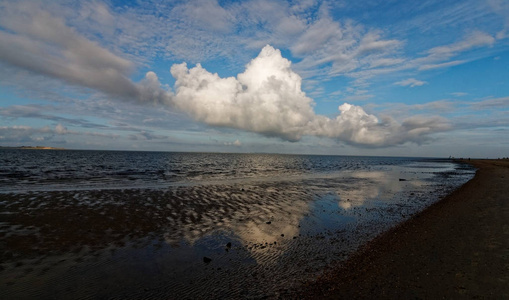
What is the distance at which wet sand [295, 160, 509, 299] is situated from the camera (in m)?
7.30

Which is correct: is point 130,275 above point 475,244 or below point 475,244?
below

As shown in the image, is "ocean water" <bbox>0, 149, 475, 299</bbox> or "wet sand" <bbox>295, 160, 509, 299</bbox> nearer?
"wet sand" <bbox>295, 160, 509, 299</bbox>

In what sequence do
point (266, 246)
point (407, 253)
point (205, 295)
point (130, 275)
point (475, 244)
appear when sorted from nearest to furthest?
point (205, 295)
point (130, 275)
point (407, 253)
point (475, 244)
point (266, 246)

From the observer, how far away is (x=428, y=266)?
8.92 metres

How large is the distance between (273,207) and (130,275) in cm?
1318

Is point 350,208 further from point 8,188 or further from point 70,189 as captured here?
point 8,188

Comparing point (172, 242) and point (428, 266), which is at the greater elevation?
point (428, 266)

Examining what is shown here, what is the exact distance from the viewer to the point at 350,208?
813 inches

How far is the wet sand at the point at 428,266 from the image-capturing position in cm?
730

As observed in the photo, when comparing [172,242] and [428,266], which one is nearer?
[428,266]

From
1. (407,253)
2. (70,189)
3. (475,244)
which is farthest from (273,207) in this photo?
(70,189)

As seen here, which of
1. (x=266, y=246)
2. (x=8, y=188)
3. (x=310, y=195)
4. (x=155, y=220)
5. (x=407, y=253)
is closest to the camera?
(x=407, y=253)

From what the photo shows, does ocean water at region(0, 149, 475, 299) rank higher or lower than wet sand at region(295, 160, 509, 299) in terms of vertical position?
lower

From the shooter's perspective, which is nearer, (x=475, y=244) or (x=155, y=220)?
(x=475, y=244)
